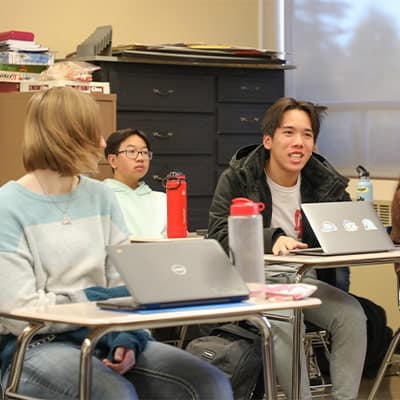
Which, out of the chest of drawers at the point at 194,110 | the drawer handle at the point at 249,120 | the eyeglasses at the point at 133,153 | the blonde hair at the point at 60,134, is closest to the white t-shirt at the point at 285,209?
the eyeglasses at the point at 133,153

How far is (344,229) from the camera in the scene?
3.33 meters

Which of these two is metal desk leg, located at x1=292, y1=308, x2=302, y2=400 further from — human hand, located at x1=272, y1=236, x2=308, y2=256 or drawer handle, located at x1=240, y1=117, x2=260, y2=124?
drawer handle, located at x1=240, y1=117, x2=260, y2=124

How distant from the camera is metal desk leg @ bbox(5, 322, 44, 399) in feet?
7.36

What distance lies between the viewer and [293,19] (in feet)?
19.8

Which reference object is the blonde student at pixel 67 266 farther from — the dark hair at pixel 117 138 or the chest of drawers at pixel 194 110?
the chest of drawers at pixel 194 110

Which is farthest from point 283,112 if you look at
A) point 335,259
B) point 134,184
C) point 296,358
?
point 134,184

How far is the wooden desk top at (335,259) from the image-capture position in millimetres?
3105

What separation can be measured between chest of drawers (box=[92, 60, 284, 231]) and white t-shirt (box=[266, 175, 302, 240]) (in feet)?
5.17

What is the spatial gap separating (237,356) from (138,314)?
3.89 ft

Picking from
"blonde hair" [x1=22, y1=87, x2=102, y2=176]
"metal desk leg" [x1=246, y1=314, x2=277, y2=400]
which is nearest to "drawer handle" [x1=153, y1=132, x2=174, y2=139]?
"blonde hair" [x1=22, y1=87, x2=102, y2=176]

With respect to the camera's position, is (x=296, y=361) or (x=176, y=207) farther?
(x=176, y=207)

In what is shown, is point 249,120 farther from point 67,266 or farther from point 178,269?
point 178,269

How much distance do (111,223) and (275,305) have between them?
620 millimetres

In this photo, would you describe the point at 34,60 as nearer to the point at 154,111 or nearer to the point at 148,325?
the point at 154,111
